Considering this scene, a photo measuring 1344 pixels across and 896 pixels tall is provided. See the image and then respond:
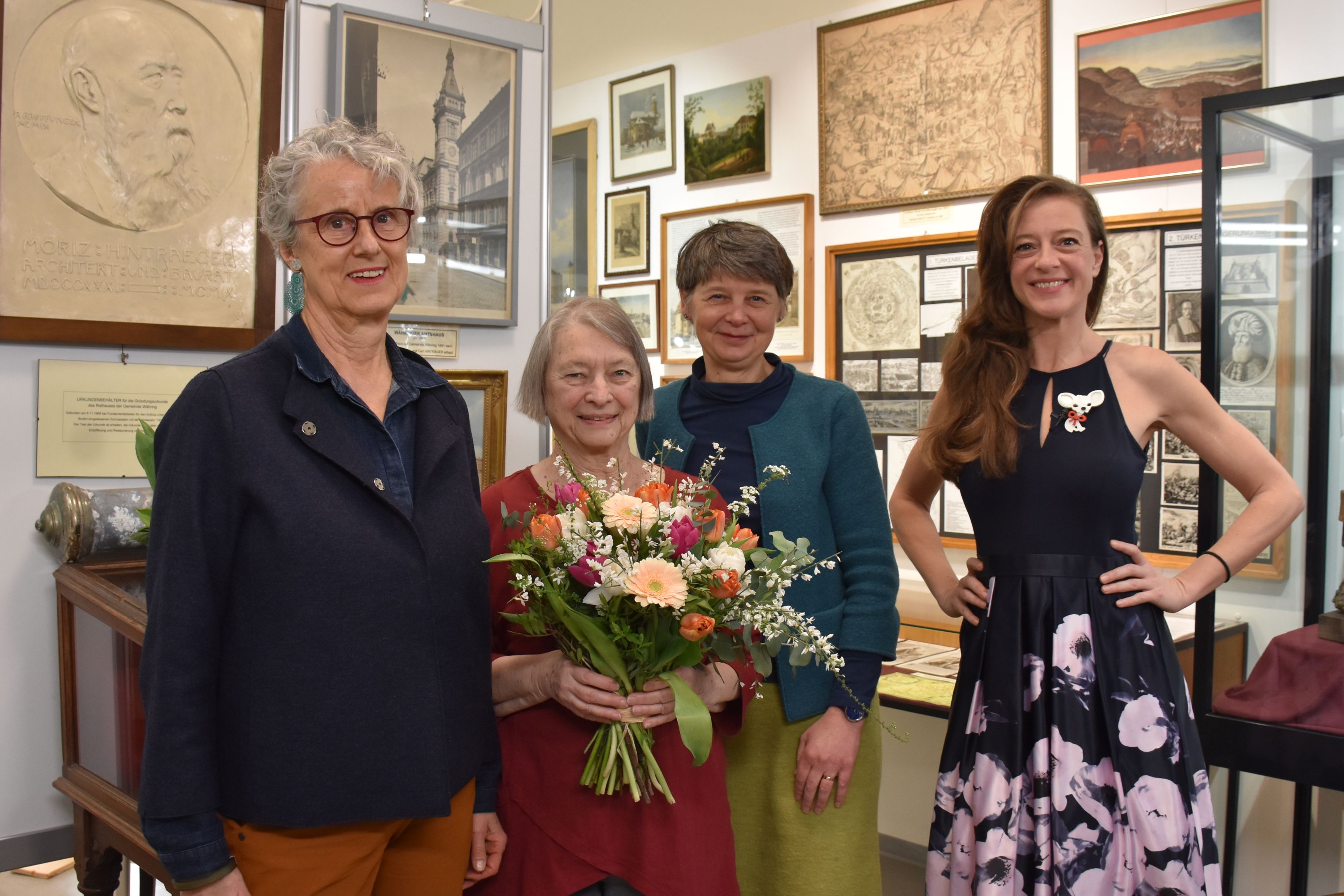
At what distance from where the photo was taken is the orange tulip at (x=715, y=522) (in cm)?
162

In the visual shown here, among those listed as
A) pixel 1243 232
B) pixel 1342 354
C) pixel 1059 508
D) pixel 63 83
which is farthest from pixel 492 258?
pixel 1342 354

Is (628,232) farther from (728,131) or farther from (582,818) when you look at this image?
(582,818)

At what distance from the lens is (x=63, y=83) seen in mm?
2264

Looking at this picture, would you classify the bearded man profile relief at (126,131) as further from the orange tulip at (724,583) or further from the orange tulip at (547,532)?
the orange tulip at (724,583)

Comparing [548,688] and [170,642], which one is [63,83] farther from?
[548,688]

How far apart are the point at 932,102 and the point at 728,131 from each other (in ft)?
3.56

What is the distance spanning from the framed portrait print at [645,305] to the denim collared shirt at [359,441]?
145 inches

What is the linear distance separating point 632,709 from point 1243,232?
83.6 inches

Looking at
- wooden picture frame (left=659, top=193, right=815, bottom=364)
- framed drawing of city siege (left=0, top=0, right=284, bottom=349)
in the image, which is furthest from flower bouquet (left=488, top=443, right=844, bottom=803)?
wooden picture frame (left=659, top=193, right=815, bottom=364)

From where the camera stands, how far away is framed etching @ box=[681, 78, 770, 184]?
4750 mm

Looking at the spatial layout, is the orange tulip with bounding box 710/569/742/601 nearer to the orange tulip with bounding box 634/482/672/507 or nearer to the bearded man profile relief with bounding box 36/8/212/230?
the orange tulip with bounding box 634/482/672/507

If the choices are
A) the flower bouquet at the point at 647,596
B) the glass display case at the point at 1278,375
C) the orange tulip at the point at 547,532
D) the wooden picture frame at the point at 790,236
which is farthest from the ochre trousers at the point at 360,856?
the wooden picture frame at the point at 790,236

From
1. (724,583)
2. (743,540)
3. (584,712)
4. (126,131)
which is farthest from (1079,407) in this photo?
(126,131)

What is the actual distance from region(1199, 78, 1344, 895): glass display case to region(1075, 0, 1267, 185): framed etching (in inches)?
38.6
